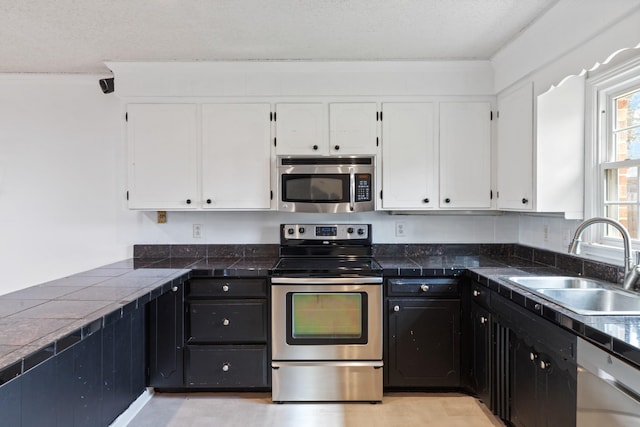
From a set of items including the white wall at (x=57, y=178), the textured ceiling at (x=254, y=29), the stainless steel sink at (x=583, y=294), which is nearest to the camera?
the stainless steel sink at (x=583, y=294)

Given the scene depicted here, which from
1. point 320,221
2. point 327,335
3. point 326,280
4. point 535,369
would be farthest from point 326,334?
point 535,369

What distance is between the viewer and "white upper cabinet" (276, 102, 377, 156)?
2.58 m

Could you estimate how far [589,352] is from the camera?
1265mm

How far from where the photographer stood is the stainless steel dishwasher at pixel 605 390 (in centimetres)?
109

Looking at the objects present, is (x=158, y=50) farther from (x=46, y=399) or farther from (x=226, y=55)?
(x=46, y=399)

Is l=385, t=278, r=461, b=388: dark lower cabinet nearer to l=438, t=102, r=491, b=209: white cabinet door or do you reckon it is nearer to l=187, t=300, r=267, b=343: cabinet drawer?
l=438, t=102, r=491, b=209: white cabinet door

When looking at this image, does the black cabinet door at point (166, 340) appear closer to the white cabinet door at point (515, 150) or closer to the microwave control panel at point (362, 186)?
the microwave control panel at point (362, 186)

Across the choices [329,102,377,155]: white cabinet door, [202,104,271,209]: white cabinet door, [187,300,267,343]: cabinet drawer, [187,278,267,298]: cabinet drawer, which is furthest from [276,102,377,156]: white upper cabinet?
[187,300,267,343]: cabinet drawer

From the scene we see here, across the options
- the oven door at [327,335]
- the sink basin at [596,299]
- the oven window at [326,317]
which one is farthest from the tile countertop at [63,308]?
the sink basin at [596,299]

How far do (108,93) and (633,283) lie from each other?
3.52m

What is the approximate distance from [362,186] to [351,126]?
0.44 meters

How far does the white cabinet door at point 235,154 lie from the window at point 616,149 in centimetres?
203

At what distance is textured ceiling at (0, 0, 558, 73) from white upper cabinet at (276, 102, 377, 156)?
13.4 inches

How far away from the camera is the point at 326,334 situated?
2.33m
